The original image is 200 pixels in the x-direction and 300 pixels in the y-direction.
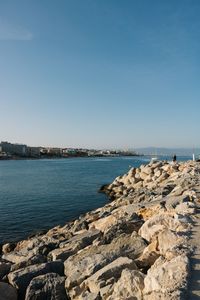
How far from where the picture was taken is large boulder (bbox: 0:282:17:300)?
627cm

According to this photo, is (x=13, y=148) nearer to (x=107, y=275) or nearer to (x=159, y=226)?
(x=159, y=226)

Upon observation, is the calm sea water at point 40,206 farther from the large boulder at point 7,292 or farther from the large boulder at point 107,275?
the large boulder at point 107,275

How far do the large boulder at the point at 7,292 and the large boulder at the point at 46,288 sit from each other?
367 millimetres

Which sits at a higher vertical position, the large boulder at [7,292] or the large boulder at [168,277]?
the large boulder at [168,277]

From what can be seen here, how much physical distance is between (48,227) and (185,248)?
36.0 ft

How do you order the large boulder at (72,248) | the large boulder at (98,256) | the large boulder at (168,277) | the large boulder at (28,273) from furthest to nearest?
the large boulder at (72,248) < the large boulder at (28,273) < the large boulder at (98,256) < the large boulder at (168,277)

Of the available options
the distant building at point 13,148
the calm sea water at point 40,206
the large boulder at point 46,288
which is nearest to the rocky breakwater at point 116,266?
the large boulder at point 46,288

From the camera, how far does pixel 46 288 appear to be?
622cm

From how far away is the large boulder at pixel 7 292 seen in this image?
6266mm

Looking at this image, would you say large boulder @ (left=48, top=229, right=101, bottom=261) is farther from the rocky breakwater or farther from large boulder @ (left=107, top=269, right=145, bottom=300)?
large boulder @ (left=107, top=269, right=145, bottom=300)

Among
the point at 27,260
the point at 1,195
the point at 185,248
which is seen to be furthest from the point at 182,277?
the point at 1,195

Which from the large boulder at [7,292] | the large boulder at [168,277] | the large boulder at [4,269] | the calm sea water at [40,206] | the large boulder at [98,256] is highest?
the large boulder at [168,277]

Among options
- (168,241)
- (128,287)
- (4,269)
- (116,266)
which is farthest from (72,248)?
(128,287)

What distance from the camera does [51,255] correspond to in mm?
8523
